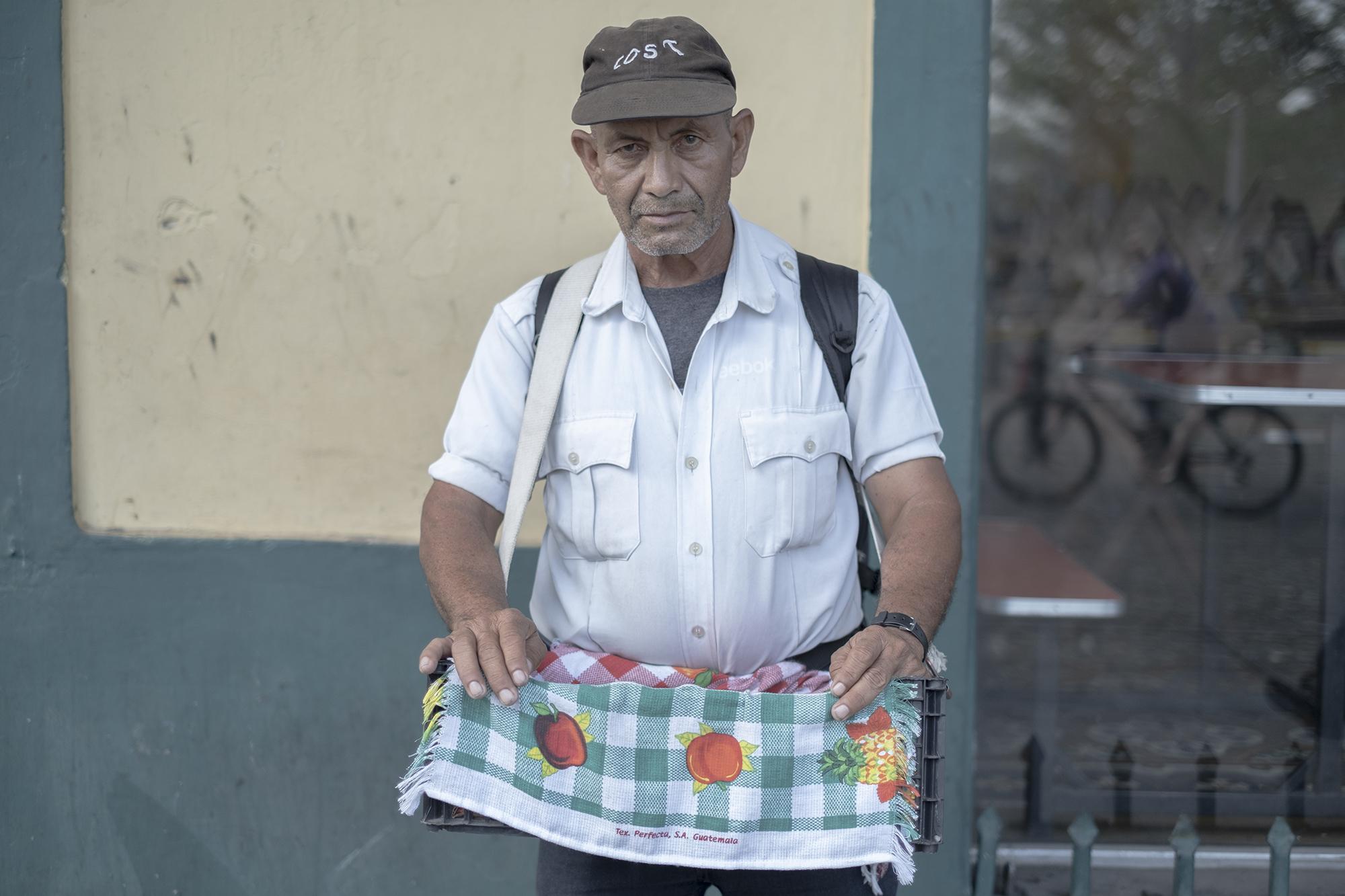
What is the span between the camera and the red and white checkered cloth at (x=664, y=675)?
1913 millimetres

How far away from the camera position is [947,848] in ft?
9.76

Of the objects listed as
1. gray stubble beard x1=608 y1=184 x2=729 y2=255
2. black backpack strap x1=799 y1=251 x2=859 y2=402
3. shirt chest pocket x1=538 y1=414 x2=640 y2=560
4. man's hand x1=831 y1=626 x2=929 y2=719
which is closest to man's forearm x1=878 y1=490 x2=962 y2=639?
man's hand x1=831 y1=626 x2=929 y2=719

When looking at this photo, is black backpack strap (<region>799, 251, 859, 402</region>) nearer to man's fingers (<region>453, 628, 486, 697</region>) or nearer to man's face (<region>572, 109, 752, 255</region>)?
man's face (<region>572, 109, 752, 255</region>)

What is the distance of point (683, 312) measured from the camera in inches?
83.0

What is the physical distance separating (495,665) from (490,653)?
0.02 metres

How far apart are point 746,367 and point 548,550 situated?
1.53 ft

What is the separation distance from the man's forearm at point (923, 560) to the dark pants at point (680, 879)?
0.14 metres

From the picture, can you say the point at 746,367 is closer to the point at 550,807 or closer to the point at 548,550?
the point at 548,550

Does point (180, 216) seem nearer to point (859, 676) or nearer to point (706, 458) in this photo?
point (706, 458)

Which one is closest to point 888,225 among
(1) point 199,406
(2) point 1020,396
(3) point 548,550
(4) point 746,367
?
(4) point 746,367

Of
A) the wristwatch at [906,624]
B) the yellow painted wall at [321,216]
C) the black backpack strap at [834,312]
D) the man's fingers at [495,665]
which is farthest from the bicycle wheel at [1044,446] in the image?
the man's fingers at [495,665]

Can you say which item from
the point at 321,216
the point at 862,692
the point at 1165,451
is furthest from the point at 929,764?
the point at 1165,451

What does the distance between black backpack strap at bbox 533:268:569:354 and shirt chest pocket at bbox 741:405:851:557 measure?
390mm

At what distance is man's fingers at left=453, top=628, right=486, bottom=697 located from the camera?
5.88ft
